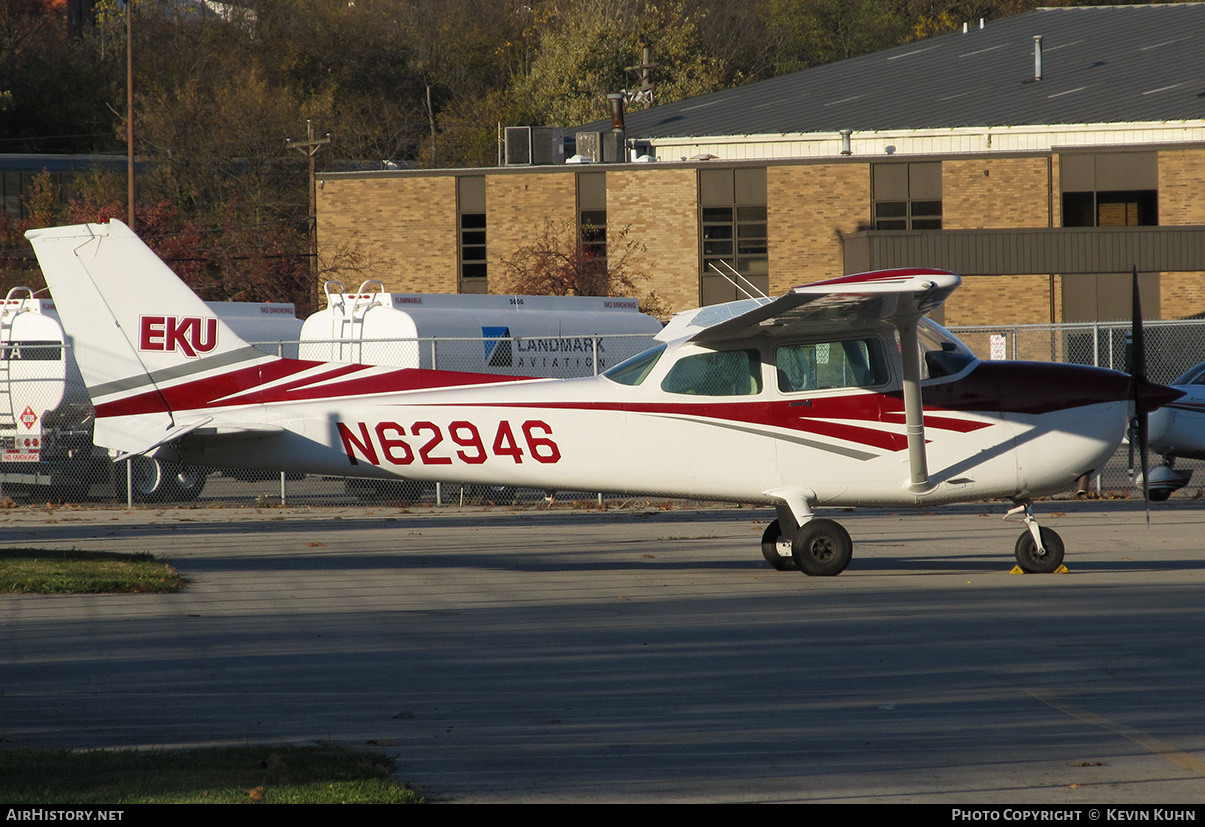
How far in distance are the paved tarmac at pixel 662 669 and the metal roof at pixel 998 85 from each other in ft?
96.4

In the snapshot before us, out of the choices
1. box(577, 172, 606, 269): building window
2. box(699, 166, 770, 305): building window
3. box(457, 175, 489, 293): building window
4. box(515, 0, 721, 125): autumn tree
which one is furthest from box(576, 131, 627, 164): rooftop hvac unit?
box(515, 0, 721, 125): autumn tree

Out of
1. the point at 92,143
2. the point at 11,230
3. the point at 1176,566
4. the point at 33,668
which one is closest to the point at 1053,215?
the point at 1176,566

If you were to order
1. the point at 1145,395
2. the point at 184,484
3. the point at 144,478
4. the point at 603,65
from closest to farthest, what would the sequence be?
the point at 1145,395 → the point at 144,478 → the point at 184,484 → the point at 603,65

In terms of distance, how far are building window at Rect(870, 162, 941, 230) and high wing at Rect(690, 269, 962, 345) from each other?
28.1 metres

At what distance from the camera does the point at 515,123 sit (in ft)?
197

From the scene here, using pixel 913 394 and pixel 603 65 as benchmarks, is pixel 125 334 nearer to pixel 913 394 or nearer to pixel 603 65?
pixel 913 394

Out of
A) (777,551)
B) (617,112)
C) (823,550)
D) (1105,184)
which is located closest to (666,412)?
(777,551)

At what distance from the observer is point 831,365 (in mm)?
10828

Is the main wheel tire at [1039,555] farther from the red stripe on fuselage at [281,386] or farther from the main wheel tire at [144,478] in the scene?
the main wheel tire at [144,478]

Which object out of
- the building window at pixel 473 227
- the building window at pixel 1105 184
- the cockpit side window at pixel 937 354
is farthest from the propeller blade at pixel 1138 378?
the building window at pixel 473 227

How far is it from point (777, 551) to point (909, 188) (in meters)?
28.4

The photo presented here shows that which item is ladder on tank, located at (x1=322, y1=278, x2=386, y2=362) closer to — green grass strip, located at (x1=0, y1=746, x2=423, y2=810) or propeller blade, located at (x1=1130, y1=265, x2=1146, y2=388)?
propeller blade, located at (x1=1130, y1=265, x2=1146, y2=388)

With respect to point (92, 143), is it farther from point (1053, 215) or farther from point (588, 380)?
point (588, 380)

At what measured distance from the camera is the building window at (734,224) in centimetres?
3878
